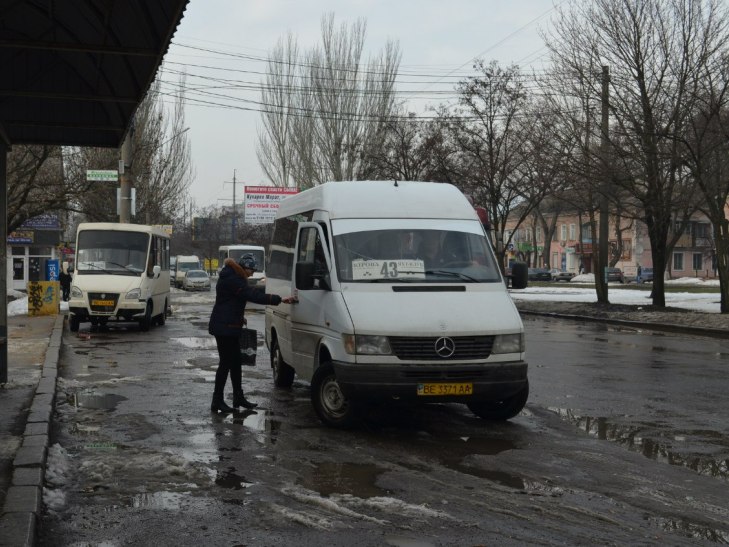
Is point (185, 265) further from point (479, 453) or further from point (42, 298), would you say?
point (479, 453)

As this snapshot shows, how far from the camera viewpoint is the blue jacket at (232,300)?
9.48 m

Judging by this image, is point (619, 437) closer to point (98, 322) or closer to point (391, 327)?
point (391, 327)

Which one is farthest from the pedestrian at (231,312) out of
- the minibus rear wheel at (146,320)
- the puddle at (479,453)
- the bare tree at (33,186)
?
the bare tree at (33,186)

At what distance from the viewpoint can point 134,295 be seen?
20.9 metres

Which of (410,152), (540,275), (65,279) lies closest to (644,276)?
(540,275)

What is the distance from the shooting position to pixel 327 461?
7145 millimetres

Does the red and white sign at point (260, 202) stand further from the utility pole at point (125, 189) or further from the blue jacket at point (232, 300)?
the blue jacket at point (232, 300)

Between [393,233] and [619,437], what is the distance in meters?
3.00

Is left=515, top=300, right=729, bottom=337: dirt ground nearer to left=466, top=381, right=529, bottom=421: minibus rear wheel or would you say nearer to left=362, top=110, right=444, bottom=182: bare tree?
left=362, top=110, right=444, bottom=182: bare tree

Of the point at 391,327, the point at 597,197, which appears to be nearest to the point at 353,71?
the point at 597,197

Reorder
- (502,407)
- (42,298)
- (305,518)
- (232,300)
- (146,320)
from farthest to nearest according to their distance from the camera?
(42,298)
(146,320)
(232,300)
(502,407)
(305,518)

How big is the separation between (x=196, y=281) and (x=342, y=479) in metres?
54.8

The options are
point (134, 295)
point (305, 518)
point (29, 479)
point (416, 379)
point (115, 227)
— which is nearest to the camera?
point (305, 518)

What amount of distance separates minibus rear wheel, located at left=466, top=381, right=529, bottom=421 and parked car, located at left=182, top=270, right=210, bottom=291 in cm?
5213
